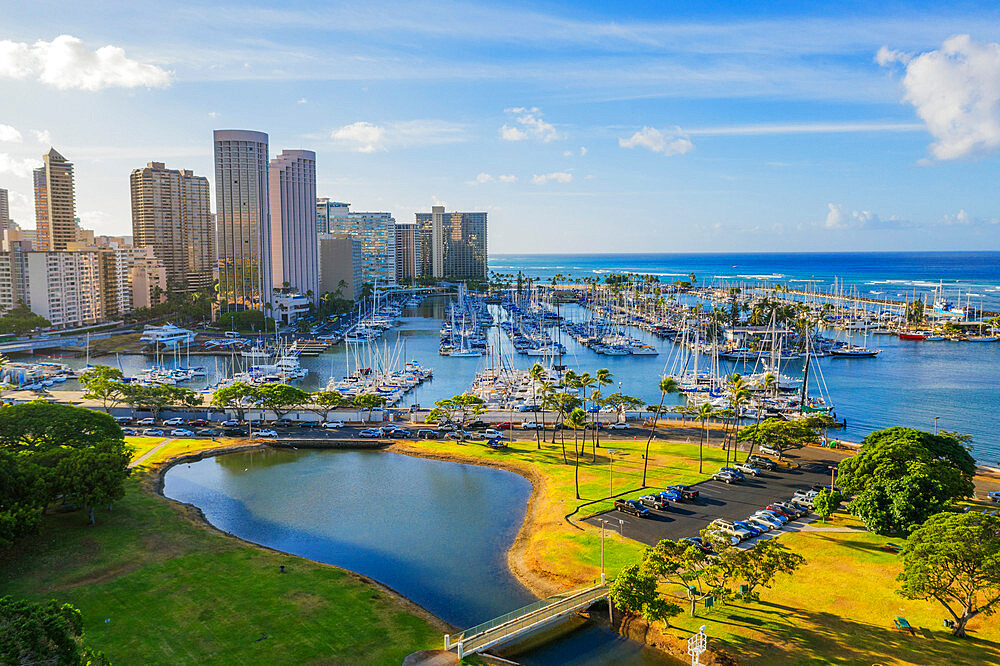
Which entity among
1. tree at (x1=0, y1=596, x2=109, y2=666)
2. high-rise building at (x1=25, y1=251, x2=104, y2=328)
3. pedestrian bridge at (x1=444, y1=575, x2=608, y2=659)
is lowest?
pedestrian bridge at (x1=444, y1=575, x2=608, y2=659)

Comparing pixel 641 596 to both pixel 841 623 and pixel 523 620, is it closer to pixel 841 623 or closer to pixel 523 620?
pixel 523 620

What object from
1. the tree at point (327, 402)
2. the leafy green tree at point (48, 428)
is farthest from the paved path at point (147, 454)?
the tree at point (327, 402)

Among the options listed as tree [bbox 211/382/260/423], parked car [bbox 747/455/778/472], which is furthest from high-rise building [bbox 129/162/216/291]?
parked car [bbox 747/455/778/472]

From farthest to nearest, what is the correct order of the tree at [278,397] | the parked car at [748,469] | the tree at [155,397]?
the tree at [155,397] < the tree at [278,397] < the parked car at [748,469]

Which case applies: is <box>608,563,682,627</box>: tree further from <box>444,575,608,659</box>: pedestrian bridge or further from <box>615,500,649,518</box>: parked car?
<box>615,500,649,518</box>: parked car

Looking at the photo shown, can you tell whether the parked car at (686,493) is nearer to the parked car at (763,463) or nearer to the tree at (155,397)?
the parked car at (763,463)

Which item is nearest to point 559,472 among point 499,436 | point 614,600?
point 499,436

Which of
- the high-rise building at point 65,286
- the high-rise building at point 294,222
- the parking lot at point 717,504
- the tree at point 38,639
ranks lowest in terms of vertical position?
the parking lot at point 717,504
